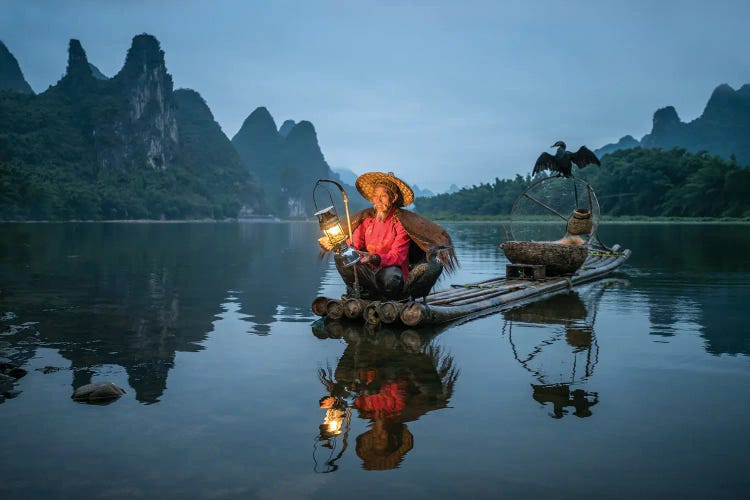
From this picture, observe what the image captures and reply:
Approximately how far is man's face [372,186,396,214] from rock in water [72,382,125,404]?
368 centimetres

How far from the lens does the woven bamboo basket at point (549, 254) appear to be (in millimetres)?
10273

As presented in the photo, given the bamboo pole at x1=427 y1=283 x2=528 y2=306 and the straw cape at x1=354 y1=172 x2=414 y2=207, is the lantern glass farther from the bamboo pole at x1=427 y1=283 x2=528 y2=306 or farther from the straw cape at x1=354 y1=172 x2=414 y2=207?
the bamboo pole at x1=427 y1=283 x2=528 y2=306

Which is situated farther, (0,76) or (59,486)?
(0,76)

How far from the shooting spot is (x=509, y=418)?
378 cm

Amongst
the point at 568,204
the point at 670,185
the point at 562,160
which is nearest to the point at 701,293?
the point at 562,160

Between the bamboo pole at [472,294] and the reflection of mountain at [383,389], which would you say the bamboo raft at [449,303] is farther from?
the reflection of mountain at [383,389]

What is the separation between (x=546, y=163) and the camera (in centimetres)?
1137

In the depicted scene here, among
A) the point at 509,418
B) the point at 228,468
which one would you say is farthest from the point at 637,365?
the point at 228,468

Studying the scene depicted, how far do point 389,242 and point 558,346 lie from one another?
219 cm

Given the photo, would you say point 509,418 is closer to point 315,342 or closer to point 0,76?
point 315,342

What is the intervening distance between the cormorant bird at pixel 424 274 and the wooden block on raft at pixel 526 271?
11.3 ft

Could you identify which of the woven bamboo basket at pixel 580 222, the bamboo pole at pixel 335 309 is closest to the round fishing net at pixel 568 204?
the woven bamboo basket at pixel 580 222

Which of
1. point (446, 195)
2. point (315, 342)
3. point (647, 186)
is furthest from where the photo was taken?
point (446, 195)

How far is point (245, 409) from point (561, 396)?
6.31 feet
